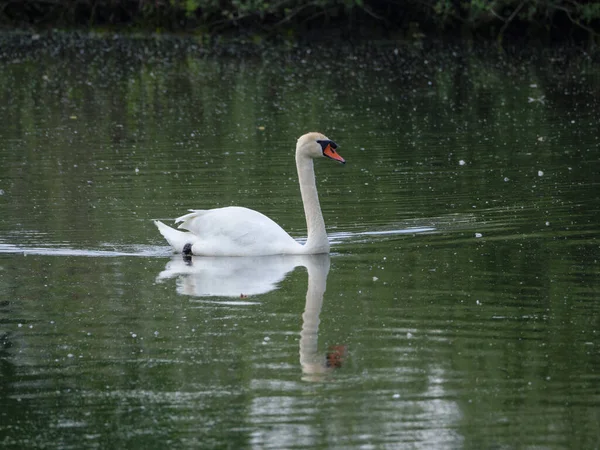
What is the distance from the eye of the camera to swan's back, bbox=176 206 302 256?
1155 centimetres

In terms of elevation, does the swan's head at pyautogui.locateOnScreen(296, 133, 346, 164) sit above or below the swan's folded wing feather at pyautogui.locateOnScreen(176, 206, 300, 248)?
above

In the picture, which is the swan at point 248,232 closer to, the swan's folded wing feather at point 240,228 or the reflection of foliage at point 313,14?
the swan's folded wing feather at point 240,228

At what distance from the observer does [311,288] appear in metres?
10.2

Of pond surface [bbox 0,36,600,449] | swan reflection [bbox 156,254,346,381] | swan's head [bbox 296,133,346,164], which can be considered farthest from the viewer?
swan's head [bbox 296,133,346,164]

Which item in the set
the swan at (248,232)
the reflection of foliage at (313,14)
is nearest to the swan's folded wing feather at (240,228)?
the swan at (248,232)

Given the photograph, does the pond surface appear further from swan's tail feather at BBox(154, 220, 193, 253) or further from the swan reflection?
swan's tail feather at BBox(154, 220, 193, 253)

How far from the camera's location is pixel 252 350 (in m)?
8.19

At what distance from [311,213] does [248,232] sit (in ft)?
2.03

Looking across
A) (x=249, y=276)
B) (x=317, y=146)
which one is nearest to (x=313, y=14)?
(x=317, y=146)

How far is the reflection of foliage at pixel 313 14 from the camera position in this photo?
39.2 metres

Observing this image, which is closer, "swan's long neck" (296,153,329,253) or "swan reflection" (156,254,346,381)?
"swan reflection" (156,254,346,381)

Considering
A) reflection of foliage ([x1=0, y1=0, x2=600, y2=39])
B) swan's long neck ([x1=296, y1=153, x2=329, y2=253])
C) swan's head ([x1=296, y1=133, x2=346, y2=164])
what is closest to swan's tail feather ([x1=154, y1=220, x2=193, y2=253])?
swan's long neck ([x1=296, y1=153, x2=329, y2=253])

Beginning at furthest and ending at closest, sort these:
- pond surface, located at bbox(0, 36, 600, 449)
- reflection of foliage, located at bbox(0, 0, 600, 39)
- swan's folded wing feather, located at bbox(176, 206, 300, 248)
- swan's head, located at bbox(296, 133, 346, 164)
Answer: reflection of foliage, located at bbox(0, 0, 600, 39) < swan's head, located at bbox(296, 133, 346, 164) < swan's folded wing feather, located at bbox(176, 206, 300, 248) < pond surface, located at bbox(0, 36, 600, 449)

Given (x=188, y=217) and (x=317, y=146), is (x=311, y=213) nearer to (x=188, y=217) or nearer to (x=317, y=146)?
(x=317, y=146)
